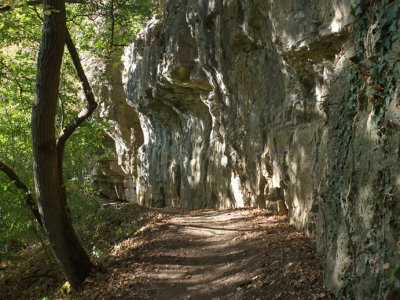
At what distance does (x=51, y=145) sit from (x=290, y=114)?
5.21m

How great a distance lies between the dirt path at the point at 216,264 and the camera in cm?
538

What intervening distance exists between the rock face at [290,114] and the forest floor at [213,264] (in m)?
0.52

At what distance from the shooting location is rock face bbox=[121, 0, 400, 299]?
3.52 meters

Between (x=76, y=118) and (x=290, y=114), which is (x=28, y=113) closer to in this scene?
(x=76, y=118)

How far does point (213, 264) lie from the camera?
7273 millimetres

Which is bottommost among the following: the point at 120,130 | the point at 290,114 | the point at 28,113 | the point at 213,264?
the point at 213,264

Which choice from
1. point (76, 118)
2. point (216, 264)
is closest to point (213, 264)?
point (216, 264)

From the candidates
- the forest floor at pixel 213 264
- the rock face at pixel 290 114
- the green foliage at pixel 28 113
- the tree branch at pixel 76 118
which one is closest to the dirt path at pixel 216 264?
the forest floor at pixel 213 264

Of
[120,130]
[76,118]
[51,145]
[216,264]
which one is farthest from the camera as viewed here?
[120,130]

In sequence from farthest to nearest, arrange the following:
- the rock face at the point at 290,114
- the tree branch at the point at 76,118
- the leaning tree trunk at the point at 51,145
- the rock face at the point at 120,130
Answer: the rock face at the point at 120,130, the tree branch at the point at 76,118, the leaning tree trunk at the point at 51,145, the rock face at the point at 290,114

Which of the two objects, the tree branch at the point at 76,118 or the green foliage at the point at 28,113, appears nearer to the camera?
the tree branch at the point at 76,118

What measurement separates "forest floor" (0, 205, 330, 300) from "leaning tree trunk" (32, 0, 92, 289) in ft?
2.34

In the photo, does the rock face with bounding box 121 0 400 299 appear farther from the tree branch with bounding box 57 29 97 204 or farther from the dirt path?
the tree branch with bounding box 57 29 97 204

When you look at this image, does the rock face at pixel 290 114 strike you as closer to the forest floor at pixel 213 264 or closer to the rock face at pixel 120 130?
the forest floor at pixel 213 264
